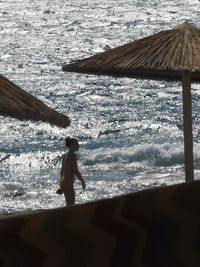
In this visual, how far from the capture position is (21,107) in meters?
6.36

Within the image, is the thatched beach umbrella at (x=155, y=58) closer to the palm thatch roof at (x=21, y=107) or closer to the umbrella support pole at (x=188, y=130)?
the umbrella support pole at (x=188, y=130)

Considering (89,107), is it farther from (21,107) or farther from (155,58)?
(21,107)

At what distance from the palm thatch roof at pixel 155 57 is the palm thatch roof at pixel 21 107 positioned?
4.52ft

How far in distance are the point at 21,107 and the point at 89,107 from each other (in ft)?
89.9

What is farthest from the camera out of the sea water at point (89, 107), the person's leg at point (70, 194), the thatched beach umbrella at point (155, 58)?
the sea water at point (89, 107)

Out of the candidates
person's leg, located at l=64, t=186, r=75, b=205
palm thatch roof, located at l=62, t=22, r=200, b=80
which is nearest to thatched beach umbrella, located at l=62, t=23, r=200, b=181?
palm thatch roof, located at l=62, t=22, r=200, b=80

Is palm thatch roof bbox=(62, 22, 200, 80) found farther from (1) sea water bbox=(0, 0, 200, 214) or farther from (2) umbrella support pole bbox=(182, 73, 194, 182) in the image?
(1) sea water bbox=(0, 0, 200, 214)

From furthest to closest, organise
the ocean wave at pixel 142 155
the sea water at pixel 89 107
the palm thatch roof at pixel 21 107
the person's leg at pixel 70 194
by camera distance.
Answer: the ocean wave at pixel 142 155 < the sea water at pixel 89 107 < the person's leg at pixel 70 194 < the palm thatch roof at pixel 21 107

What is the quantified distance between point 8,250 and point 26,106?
9.34ft

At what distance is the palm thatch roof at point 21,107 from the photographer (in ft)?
20.5

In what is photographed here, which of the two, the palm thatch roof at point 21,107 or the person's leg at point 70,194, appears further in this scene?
the person's leg at point 70,194

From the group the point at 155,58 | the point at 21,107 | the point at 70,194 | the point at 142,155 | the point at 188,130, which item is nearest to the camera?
the point at 21,107

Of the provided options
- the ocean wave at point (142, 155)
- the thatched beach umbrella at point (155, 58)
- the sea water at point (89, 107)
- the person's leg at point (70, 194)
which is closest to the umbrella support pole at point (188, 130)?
the thatched beach umbrella at point (155, 58)

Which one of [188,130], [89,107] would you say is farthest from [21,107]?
[89,107]
